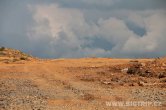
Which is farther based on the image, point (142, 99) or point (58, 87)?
point (58, 87)

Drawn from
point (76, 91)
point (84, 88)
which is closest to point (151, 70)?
point (84, 88)

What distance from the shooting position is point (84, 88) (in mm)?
28531

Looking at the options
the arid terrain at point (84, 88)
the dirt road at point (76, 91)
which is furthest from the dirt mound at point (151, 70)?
the dirt road at point (76, 91)

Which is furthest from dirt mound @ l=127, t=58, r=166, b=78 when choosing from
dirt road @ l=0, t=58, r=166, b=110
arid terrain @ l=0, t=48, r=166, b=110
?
dirt road @ l=0, t=58, r=166, b=110

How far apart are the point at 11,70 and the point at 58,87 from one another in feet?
52.2

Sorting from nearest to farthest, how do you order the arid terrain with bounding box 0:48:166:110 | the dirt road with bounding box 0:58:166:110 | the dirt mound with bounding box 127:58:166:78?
the dirt road with bounding box 0:58:166:110
the arid terrain with bounding box 0:48:166:110
the dirt mound with bounding box 127:58:166:78

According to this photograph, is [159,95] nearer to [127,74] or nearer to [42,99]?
[42,99]

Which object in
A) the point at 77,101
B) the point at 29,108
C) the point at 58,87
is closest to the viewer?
the point at 29,108

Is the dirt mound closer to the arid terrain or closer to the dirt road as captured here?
the arid terrain

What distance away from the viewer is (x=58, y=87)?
96.3ft

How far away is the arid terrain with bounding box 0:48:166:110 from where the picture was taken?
21891 millimetres

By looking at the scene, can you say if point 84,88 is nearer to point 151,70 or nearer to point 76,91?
point 76,91

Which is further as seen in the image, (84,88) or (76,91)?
(84,88)

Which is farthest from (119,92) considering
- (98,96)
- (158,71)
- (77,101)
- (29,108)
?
(158,71)
